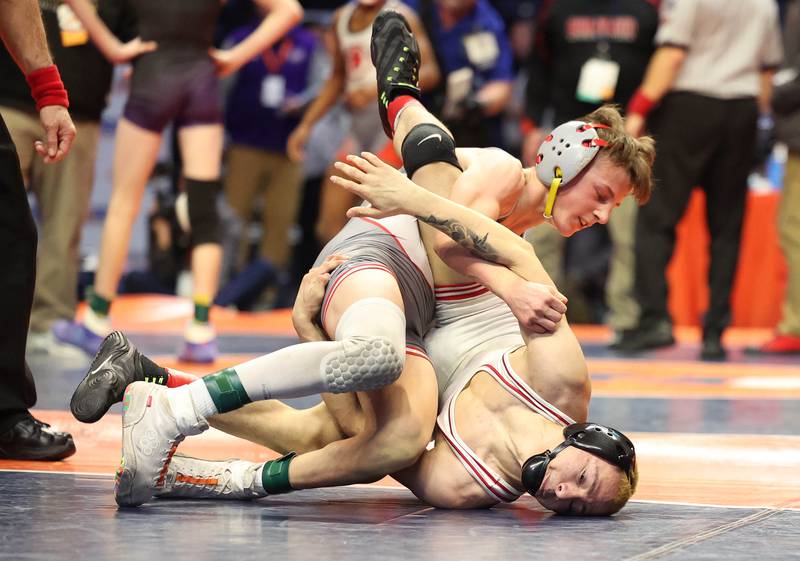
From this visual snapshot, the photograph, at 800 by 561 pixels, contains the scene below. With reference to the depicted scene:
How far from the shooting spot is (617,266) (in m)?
7.52

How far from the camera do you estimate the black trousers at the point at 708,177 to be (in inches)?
264

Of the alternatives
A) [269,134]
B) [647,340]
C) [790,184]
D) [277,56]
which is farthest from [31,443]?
[277,56]

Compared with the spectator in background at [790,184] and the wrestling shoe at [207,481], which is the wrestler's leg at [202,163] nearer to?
the wrestling shoe at [207,481]

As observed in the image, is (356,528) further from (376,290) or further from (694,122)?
(694,122)

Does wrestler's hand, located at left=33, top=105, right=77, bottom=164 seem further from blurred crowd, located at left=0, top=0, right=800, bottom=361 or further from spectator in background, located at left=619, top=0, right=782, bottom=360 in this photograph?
spectator in background, located at left=619, top=0, right=782, bottom=360

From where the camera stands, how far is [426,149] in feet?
11.0

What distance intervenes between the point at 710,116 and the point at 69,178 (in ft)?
10.1

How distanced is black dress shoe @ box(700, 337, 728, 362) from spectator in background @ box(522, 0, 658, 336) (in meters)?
0.68

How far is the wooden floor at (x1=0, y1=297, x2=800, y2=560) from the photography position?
2693 millimetres

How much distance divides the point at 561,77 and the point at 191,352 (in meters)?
2.65

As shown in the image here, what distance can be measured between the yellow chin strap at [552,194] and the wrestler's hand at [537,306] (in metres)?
0.49

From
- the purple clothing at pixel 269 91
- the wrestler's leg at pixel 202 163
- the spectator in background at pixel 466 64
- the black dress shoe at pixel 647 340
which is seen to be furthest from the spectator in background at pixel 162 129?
the purple clothing at pixel 269 91

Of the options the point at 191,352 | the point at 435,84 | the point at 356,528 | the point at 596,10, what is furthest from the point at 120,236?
the point at 356,528

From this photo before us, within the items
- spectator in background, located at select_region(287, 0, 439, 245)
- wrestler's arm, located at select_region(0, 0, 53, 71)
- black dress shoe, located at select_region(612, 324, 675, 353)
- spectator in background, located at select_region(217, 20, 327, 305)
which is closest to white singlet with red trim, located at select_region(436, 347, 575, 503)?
wrestler's arm, located at select_region(0, 0, 53, 71)
